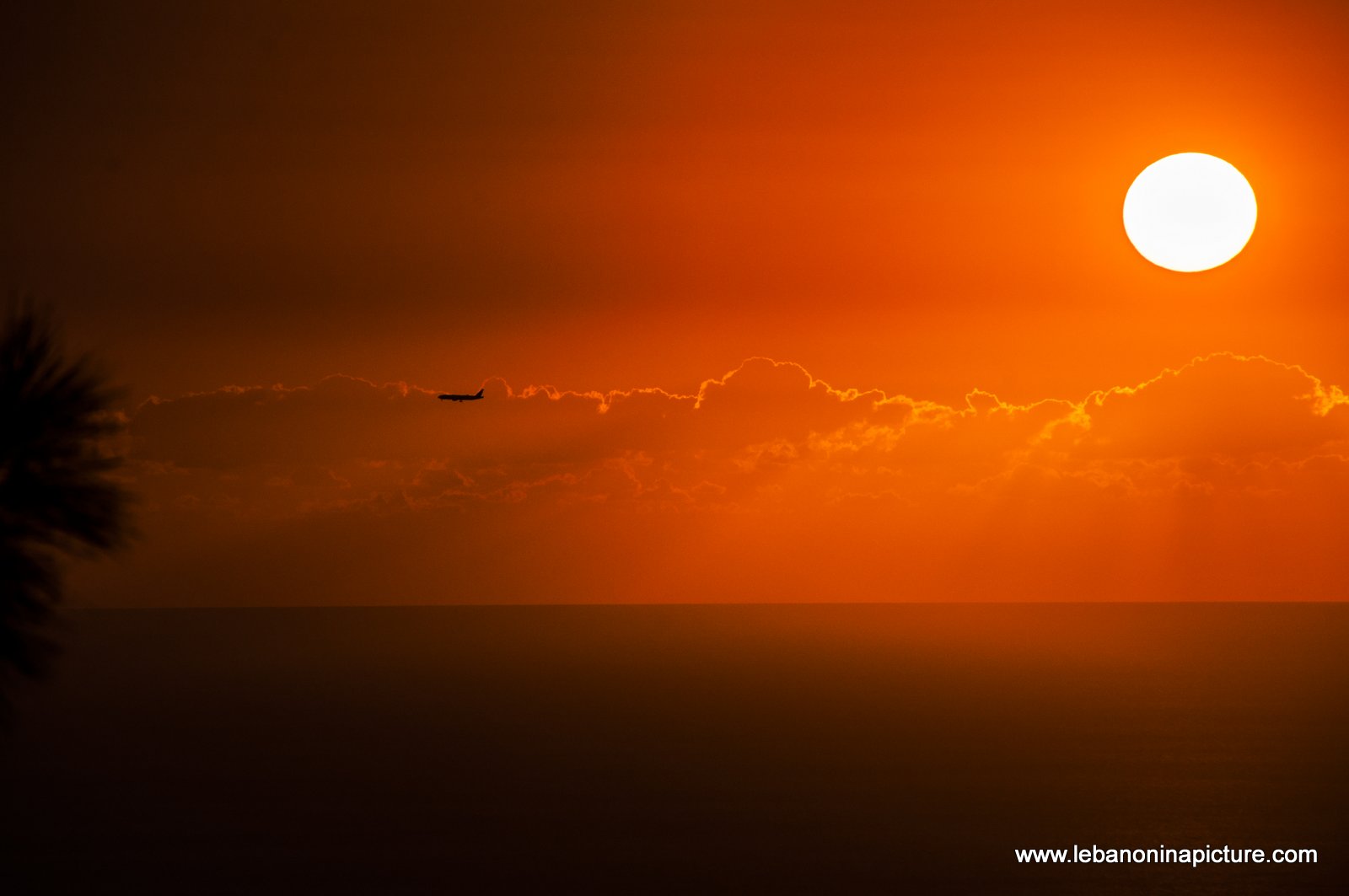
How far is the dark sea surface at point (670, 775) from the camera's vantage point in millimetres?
11008

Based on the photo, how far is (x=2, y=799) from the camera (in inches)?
558

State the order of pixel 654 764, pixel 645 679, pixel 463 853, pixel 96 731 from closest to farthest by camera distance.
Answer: pixel 463 853
pixel 654 764
pixel 96 731
pixel 645 679

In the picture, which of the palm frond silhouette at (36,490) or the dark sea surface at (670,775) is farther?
the dark sea surface at (670,775)

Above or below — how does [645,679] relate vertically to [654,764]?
above

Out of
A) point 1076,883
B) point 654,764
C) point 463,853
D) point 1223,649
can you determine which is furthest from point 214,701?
point 1223,649

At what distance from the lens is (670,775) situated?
15.3m

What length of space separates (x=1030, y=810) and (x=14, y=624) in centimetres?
1117

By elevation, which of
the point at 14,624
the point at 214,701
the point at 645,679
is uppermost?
the point at 645,679

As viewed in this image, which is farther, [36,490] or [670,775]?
[670,775]

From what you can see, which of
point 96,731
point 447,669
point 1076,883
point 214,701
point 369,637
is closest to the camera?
point 1076,883

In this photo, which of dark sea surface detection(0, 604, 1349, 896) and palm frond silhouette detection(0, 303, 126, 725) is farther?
dark sea surface detection(0, 604, 1349, 896)

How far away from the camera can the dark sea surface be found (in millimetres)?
11008

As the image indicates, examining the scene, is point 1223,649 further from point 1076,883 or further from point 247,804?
point 247,804

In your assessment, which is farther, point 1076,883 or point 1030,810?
point 1030,810
